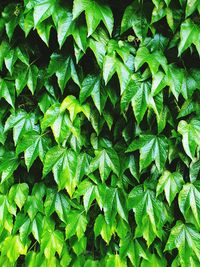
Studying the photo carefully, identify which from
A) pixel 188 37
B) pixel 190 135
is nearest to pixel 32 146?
pixel 190 135

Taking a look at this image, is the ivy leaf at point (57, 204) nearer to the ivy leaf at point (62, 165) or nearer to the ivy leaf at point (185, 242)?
the ivy leaf at point (62, 165)

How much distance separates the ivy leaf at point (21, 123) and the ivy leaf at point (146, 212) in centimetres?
59

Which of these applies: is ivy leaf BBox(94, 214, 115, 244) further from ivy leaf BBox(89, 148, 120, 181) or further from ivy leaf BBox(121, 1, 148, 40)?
ivy leaf BBox(121, 1, 148, 40)

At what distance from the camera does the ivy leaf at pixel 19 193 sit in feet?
5.70

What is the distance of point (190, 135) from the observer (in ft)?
4.99

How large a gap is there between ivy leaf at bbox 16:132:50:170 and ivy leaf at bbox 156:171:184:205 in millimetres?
568

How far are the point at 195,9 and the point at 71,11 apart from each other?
1.72ft

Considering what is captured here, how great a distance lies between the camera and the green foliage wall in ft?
4.91

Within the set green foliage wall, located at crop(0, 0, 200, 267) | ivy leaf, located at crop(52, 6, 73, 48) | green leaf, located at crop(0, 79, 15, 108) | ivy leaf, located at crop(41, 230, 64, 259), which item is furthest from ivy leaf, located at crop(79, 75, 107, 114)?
ivy leaf, located at crop(41, 230, 64, 259)

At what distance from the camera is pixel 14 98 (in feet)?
5.44

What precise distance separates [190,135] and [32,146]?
726 mm

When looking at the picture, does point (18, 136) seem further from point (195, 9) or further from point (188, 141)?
point (195, 9)

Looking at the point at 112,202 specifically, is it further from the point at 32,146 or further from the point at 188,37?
the point at 188,37

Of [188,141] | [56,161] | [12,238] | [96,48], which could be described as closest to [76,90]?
[96,48]
